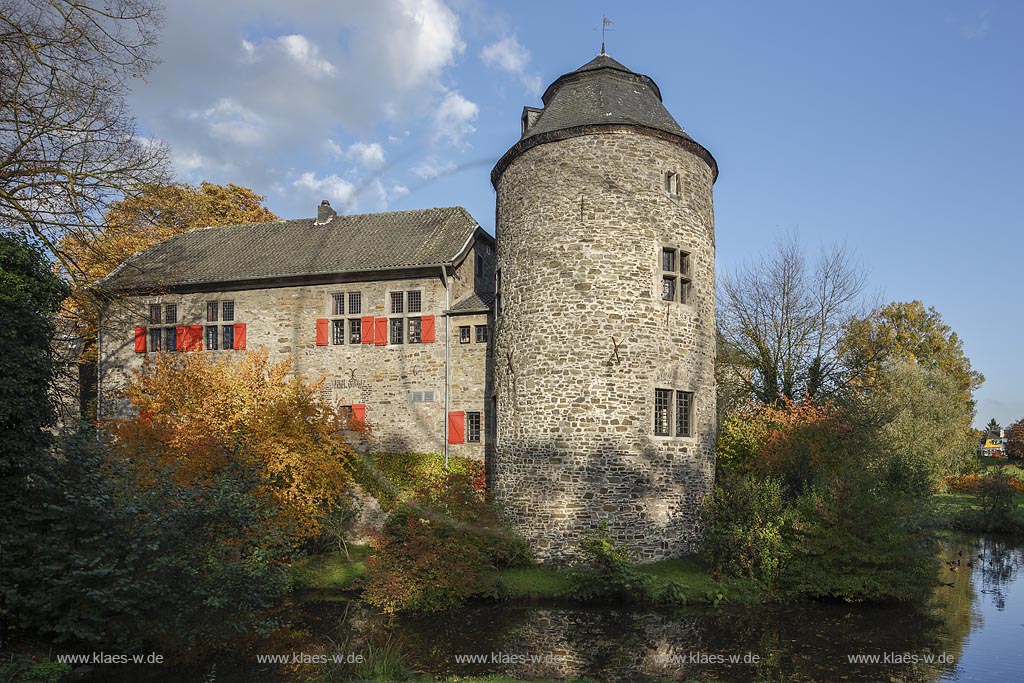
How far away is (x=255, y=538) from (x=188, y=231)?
19.8m

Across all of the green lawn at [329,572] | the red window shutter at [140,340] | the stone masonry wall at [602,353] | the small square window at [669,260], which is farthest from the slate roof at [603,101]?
the red window shutter at [140,340]

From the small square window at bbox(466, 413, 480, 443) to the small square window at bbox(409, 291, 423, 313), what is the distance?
3607 millimetres

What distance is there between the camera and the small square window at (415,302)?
22219 mm

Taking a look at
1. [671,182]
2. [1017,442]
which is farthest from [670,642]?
[1017,442]

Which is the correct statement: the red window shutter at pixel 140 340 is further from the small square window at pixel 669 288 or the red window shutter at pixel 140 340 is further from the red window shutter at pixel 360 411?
the small square window at pixel 669 288

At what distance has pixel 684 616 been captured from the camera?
1472cm

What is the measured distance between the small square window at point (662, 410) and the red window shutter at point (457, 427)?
A: 6025mm

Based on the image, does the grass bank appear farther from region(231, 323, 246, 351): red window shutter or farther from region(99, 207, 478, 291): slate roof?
region(99, 207, 478, 291): slate roof

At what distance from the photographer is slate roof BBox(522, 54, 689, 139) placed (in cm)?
1803

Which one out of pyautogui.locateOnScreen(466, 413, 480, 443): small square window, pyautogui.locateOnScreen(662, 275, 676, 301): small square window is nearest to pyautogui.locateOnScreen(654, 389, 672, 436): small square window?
pyautogui.locateOnScreen(662, 275, 676, 301): small square window

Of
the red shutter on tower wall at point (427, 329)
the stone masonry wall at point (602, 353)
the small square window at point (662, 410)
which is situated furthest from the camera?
the red shutter on tower wall at point (427, 329)

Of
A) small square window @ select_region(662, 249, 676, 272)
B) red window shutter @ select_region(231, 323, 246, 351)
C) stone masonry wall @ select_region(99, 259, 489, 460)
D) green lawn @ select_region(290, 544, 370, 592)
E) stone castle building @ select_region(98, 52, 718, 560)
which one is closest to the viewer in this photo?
stone castle building @ select_region(98, 52, 718, 560)

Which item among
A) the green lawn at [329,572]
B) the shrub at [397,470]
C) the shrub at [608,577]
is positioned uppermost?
the shrub at [397,470]

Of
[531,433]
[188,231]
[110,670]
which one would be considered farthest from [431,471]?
[188,231]
